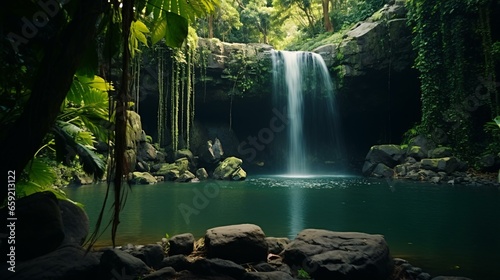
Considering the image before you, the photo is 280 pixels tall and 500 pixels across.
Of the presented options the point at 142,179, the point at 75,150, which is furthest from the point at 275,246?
the point at 142,179

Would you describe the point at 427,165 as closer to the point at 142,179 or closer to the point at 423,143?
the point at 423,143

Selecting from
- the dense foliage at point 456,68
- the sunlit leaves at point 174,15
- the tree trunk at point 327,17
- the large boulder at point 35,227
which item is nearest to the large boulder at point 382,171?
the dense foliage at point 456,68

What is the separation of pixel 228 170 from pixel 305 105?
6.97 metres

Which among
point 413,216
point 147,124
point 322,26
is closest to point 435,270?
point 413,216

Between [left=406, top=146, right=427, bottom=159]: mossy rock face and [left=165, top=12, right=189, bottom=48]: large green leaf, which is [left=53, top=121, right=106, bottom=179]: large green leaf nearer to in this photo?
[left=165, top=12, right=189, bottom=48]: large green leaf

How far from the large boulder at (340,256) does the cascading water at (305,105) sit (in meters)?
18.3

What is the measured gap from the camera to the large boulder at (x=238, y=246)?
424cm

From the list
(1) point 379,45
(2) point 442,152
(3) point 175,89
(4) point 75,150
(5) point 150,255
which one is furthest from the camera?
(3) point 175,89

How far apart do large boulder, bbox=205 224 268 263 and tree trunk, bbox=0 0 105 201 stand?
10.1 ft

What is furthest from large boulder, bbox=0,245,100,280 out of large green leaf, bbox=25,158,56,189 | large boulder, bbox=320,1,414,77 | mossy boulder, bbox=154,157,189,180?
large boulder, bbox=320,1,414,77

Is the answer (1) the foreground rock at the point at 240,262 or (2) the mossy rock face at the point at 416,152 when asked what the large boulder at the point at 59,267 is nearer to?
(1) the foreground rock at the point at 240,262

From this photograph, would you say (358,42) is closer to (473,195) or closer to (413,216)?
(473,195)

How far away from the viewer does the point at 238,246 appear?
14.1ft

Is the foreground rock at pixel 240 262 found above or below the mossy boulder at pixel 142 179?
below
